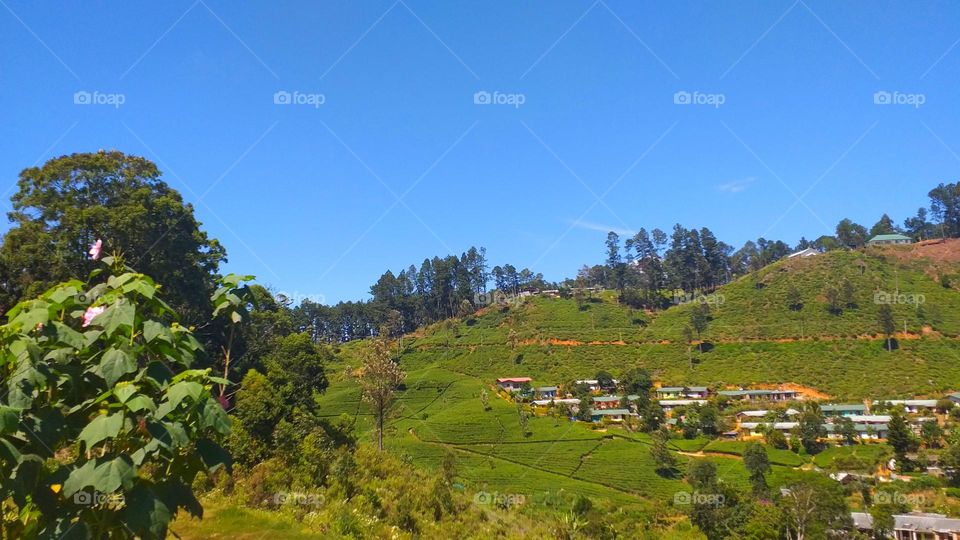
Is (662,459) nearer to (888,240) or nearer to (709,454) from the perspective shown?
(709,454)

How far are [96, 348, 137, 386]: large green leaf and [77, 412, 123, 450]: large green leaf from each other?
A: 0.15 m

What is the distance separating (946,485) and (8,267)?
168 feet

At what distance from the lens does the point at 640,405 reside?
51.8m

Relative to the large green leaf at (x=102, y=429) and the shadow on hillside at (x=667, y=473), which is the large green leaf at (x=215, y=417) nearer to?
the large green leaf at (x=102, y=429)

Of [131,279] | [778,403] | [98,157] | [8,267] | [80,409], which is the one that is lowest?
[778,403]

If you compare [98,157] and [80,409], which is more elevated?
[98,157]

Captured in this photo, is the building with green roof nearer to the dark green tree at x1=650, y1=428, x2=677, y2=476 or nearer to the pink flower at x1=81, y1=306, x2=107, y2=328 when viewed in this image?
the dark green tree at x1=650, y1=428, x2=677, y2=476

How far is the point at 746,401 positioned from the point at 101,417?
61624 mm

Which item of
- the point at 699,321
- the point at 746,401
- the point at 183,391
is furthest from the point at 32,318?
Result: the point at 699,321

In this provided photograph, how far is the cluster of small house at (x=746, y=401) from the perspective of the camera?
46438 mm

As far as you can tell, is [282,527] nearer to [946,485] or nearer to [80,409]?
[80,409]

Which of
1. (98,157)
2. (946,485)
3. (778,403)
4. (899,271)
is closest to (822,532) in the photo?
(946,485)

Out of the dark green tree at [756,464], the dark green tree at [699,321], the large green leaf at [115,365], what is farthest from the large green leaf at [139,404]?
the dark green tree at [699,321]

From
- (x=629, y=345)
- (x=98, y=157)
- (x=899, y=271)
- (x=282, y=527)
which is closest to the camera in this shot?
(x=282, y=527)
